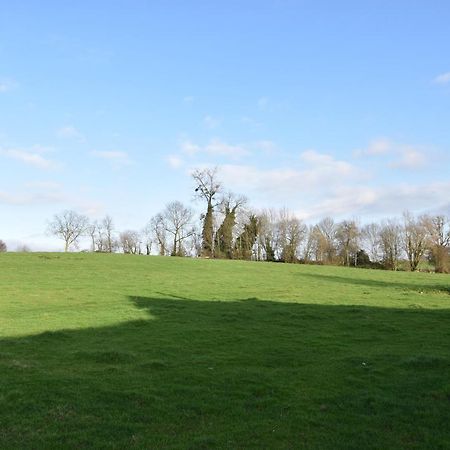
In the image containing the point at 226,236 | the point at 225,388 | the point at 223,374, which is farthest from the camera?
the point at 226,236

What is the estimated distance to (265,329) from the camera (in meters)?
20.9

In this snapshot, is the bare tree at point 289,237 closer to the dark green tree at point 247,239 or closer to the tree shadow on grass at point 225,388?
the dark green tree at point 247,239

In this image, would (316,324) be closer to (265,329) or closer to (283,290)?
(265,329)

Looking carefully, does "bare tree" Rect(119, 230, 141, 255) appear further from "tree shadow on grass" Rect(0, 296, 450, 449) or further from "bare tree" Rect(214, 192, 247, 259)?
"tree shadow on grass" Rect(0, 296, 450, 449)

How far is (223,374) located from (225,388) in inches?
50.8

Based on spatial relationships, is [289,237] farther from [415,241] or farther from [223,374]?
[223,374]

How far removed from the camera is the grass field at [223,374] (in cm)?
911

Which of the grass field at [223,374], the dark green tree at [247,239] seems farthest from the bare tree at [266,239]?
the grass field at [223,374]

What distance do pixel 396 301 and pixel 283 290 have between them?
9.18m

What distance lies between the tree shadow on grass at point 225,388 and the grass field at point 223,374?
4 cm

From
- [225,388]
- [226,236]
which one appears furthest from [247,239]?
[225,388]

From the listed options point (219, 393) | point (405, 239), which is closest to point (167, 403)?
point (219, 393)

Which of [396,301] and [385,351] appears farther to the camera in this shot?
[396,301]

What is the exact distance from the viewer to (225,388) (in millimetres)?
11891
